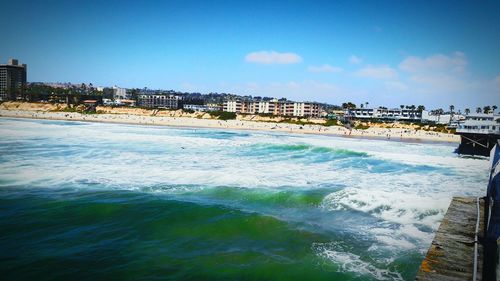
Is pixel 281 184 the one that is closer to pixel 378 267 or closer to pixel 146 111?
pixel 378 267

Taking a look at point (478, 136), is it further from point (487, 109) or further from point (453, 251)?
point (487, 109)

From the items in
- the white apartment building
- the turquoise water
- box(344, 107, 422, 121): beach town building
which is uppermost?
box(344, 107, 422, 121): beach town building

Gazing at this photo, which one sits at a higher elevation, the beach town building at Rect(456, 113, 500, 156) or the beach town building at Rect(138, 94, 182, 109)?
the beach town building at Rect(138, 94, 182, 109)

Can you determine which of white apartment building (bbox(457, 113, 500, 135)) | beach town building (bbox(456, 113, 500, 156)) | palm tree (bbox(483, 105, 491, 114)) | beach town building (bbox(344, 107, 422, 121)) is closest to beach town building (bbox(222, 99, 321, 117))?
beach town building (bbox(344, 107, 422, 121))

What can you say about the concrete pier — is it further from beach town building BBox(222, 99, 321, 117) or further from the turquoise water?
beach town building BBox(222, 99, 321, 117)

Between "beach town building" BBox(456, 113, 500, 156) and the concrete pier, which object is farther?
"beach town building" BBox(456, 113, 500, 156)

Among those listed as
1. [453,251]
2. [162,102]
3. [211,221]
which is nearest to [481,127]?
[211,221]

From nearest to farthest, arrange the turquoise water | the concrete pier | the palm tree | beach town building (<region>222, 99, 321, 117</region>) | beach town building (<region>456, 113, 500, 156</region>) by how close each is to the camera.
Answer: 1. the concrete pier
2. the turquoise water
3. beach town building (<region>456, 113, 500, 156</region>)
4. the palm tree
5. beach town building (<region>222, 99, 321, 117</region>)
